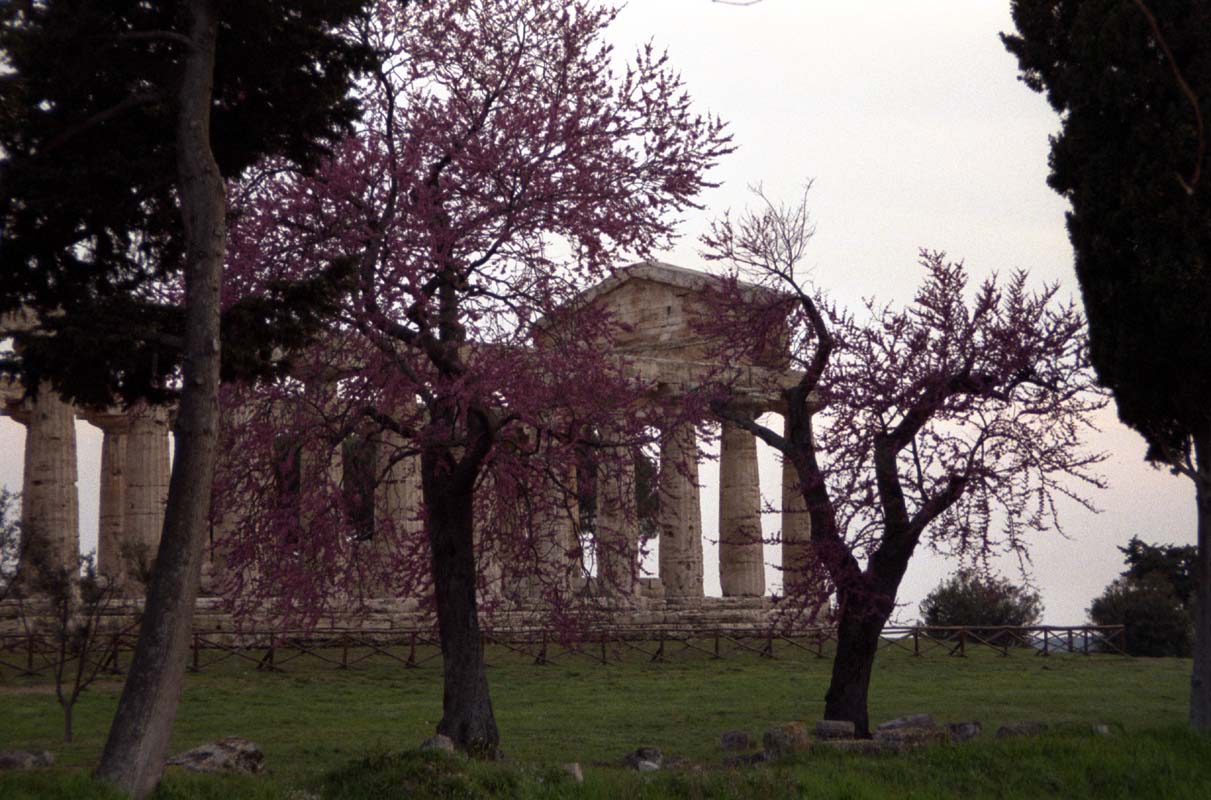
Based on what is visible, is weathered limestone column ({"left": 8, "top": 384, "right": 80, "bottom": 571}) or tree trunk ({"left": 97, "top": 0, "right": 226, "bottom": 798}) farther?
weathered limestone column ({"left": 8, "top": 384, "right": 80, "bottom": 571})

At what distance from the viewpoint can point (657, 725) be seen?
20859 millimetres

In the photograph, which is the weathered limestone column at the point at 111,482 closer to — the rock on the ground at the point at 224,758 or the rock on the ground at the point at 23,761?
the rock on the ground at the point at 23,761

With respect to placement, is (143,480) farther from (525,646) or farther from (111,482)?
(525,646)

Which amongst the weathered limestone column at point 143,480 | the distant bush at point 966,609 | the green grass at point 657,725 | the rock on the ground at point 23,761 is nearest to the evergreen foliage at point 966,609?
the distant bush at point 966,609

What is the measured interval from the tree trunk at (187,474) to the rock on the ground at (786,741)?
6188 millimetres

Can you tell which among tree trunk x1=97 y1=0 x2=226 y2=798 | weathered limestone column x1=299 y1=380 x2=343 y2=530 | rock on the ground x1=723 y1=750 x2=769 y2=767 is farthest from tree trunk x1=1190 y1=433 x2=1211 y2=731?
tree trunk x1=97 y1=0 x2=226 y2=798

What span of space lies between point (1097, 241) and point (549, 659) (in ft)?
60.6

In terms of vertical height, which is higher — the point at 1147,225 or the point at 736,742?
the point at 1147,225

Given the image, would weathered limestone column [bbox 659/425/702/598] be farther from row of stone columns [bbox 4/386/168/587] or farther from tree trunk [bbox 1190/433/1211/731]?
tree trunk [bbox 1190/433/1211/731]

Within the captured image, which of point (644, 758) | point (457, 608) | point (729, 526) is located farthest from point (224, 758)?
point (729, 526)

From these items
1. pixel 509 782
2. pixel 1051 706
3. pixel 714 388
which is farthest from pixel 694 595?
pixel 509 782

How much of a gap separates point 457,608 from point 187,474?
5862 millimetres

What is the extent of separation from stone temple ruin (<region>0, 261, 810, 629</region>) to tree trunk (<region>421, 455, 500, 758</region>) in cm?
1252

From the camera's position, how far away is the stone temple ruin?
34.4 m
